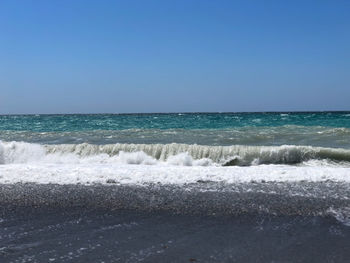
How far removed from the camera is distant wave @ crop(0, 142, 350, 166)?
46.1 ft

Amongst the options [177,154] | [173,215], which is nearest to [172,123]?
[177,154]

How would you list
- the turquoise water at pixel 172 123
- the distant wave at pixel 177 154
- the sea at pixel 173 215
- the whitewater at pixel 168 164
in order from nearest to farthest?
the sea at pixel 173 215
the whitewater at pixel 168 164
the distant wave at pixel 177 154
the turquoise water at pixel 172 123

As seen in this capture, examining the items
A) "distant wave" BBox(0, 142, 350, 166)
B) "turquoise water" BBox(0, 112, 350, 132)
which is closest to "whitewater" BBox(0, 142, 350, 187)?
"distant wave" BBox(0, 142, 350, 166)

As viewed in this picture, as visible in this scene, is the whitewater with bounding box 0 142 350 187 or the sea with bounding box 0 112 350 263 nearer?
the sea with bounding box 0 112 350 263

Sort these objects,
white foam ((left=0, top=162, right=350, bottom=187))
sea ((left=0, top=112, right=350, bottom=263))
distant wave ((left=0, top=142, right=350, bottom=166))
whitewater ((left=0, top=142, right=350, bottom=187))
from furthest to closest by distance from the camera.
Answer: distant wave ((left=0, top=142, right=350, bottom=166)) < whitewater ((left=0, top=142, right=350, bottom=187)) < white foam ((left=0, top=162, right=350, bottom=187)) < sea ((left=0, top=112, right=350, bottom=263))

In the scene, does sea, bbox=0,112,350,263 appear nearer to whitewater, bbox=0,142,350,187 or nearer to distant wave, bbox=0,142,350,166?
whitewater, bbox=0,142,350,187

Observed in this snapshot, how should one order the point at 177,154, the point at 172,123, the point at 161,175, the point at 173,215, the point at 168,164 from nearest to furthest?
the point at 173,215
the point at 161,175
the point at 168,164
the point at 177,154
the point at 172,123

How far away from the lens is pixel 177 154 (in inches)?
599

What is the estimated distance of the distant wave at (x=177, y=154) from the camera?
46.1 ft

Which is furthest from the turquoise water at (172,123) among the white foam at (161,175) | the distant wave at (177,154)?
the white foam at (161,175)

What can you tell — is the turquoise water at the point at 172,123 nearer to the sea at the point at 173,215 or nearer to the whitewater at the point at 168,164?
the whitewater at the point at 168,164

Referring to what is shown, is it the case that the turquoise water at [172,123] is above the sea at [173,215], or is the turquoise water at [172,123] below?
above

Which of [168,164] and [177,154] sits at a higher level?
[177,154]

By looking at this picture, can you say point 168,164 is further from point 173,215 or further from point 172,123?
point 172,123
